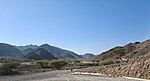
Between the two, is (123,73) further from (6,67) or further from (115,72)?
(6,67)

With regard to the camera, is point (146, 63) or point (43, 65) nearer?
point (146, 63)

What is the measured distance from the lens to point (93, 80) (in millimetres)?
41062

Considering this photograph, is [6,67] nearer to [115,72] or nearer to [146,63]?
[115,72]

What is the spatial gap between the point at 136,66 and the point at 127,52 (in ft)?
457

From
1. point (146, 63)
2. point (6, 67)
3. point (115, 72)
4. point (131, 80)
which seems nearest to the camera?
point (131, 80)

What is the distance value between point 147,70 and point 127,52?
143 m

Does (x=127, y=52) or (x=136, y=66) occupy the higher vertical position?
(x=127, y=52)

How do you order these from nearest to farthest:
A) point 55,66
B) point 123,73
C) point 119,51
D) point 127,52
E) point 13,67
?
1. point 123,73
2. point 13,67
3. point 55,66
4. point 119,51
5. point 127,52

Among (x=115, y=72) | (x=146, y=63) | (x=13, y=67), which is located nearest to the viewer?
(x=146, y=63)

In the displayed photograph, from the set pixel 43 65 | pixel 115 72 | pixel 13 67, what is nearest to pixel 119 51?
pixel 43 65

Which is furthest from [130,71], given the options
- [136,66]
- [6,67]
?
[6,67]

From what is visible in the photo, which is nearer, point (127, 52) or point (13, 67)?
point (13, 67)

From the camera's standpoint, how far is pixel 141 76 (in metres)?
39.5

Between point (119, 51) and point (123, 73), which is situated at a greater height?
point (119, 51)
